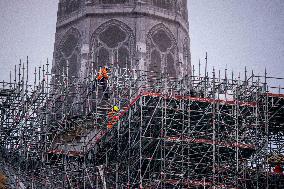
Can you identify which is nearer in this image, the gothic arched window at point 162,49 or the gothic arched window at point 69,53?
the gothic arched window at point 162,49

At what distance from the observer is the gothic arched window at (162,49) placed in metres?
41.7

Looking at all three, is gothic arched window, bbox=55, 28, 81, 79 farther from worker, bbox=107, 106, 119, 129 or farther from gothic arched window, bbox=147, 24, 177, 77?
worker, bbox=107, 106, 119, 129

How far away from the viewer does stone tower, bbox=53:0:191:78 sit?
136 feet

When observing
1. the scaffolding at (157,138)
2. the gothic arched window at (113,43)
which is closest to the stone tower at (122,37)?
the gothic arched window at (113,43)

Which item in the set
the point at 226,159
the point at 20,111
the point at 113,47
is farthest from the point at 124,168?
the point at 113,47

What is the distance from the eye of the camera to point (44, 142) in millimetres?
32344

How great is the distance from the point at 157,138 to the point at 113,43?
16.6m

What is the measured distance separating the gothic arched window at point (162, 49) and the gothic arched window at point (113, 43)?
1.39 m

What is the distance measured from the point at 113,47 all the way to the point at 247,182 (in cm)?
1531

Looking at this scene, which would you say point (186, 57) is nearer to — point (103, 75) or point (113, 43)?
point (113, 43)

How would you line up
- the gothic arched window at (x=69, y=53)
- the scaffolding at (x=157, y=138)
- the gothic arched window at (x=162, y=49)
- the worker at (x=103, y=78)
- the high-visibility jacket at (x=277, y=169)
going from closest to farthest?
the scaffolding at (x=157, y=138), the high-visibility jacket at (x=277, y=169), the worker at (x=103, y=78), the gothic arched window at (x=162, y=49), the gothic arched window at (x=69, y=53)

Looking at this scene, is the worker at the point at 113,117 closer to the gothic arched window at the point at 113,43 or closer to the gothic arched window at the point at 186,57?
the gothic arched window at the point at 113,43

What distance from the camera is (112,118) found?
3011 cm

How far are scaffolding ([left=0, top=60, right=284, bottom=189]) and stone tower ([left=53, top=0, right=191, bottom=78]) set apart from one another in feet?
23.0
